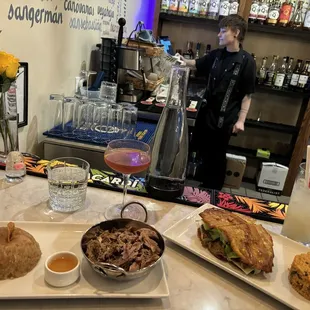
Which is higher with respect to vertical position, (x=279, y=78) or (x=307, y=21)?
(x=307, y=21)

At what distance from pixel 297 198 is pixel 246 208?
0.23 meters

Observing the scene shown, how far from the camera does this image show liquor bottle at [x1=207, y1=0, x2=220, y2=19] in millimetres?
3225

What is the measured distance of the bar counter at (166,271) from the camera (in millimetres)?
724

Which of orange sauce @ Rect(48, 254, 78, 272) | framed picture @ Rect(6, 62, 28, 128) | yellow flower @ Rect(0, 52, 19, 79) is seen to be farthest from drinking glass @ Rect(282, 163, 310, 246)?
framed picture @ Rect(6, 62, 28, 128)

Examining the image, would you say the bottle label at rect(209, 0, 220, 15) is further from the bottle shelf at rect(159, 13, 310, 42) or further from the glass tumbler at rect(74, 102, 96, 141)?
the glass tumbler at rect(74, 102, 96, 141)

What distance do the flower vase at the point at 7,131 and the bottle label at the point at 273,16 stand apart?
277cm

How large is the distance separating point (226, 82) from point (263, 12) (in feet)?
2.93

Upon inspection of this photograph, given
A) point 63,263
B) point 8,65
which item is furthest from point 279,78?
point 63,263

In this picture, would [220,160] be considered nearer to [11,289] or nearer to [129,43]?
[129,43]

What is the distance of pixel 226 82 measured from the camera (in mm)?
Answer: 2908

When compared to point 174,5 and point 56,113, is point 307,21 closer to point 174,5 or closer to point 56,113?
point 174,5

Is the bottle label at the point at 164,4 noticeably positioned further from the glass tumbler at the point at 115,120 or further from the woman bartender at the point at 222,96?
the glass tumbler at the point at 115,120

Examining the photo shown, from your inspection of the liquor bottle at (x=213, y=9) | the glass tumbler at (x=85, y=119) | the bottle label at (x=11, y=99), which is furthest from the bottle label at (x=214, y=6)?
the bottle label at (x=11, y=99)

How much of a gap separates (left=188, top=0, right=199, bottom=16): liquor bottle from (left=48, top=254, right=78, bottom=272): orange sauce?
3057 mm
